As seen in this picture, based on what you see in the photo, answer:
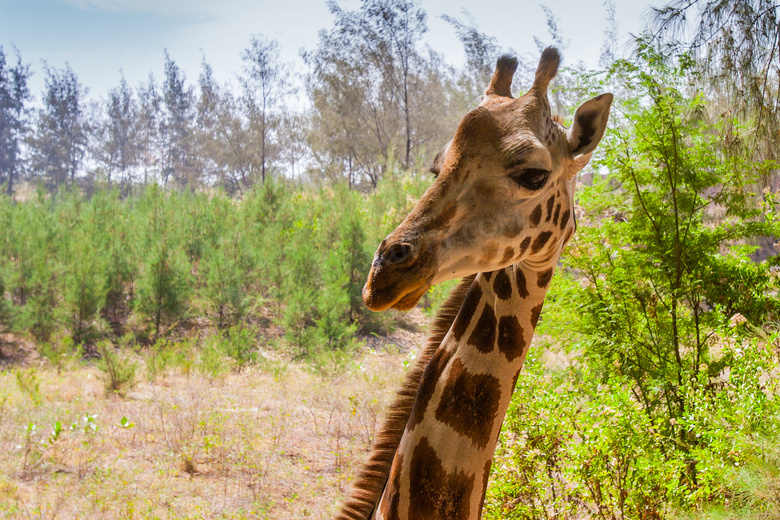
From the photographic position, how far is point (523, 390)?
275cm

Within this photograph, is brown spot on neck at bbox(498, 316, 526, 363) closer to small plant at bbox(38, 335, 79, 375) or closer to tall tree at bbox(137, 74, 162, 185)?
small plant at bbox(38, 335, 79, 375)

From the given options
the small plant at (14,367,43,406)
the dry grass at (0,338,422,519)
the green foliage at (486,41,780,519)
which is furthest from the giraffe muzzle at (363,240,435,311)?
the small plant at (14,367,43,406)

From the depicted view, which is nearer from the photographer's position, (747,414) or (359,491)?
(359,491)

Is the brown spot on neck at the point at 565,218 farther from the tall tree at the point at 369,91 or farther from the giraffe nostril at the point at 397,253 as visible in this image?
the tall tree at the point at 369,91

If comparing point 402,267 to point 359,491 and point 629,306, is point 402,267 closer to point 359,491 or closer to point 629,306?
point 359,491

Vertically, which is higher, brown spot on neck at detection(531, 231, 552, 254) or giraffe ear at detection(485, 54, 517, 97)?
giraffe ear at detection(485, 54, 517, 97)

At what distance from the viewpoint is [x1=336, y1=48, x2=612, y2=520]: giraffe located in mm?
1176

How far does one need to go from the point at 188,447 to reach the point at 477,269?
154 inches

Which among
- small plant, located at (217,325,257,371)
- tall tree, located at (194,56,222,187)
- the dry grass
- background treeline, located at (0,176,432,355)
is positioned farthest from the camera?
tall tree, located at (194,56,222,187)

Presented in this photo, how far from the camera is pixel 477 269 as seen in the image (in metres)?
1.22

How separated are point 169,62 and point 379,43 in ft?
35.0

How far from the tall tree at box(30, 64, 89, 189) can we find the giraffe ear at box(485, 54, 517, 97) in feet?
76.6

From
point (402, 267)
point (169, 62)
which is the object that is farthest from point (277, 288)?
point (169, 62)

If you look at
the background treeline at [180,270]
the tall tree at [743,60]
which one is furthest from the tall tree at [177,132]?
the tall tree at [743,60]
